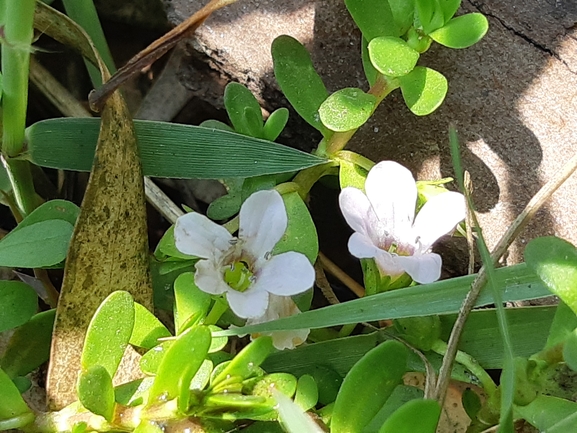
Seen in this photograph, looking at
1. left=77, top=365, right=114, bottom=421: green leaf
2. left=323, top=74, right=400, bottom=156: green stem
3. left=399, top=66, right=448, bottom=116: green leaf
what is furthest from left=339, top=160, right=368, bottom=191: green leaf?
left=77, top=365, right=114, bottom=421: green leaf

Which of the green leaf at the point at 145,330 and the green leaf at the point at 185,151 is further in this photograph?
the green leaf at the point at 185,151

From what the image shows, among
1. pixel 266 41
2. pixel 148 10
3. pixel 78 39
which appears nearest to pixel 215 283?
pixel 78 39

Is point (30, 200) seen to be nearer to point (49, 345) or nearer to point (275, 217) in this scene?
point (49, 345)

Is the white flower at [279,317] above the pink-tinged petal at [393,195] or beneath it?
beneath

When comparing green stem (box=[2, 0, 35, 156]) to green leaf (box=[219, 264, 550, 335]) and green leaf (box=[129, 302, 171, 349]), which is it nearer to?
green leaf (box=[129, 302, 171, 349])

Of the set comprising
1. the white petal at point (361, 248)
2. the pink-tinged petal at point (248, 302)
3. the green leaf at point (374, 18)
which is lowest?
Result: the pink-tinged petal at point (248, 302)

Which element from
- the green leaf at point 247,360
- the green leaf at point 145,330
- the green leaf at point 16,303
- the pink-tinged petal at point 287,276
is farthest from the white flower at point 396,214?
the green leaf at point 16,303

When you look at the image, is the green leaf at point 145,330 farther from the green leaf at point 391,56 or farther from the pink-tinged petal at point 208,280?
the green leaf at point 391,56
